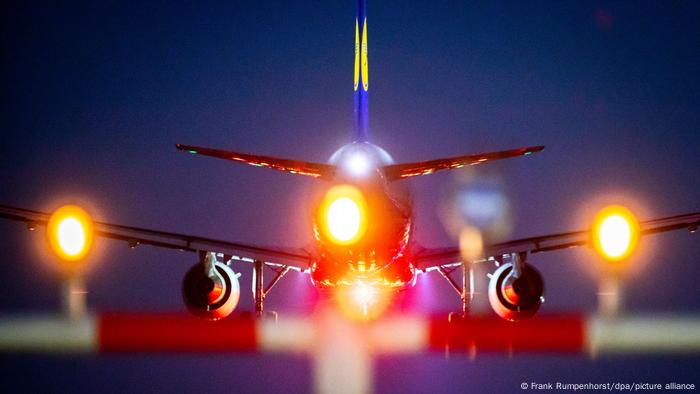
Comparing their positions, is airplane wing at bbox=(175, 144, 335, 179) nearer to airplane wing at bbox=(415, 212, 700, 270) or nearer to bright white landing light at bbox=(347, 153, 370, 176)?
bright white landing light at bbox=(347, 153, 370, 176)

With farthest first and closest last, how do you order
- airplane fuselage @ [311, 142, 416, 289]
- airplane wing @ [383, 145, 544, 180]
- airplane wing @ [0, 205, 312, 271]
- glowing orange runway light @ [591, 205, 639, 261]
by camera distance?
airplane wing @ [0, 205, 312, 271] < airplane fuselage @ [311, 142, 416, 289] < airplane wing @ [383, 145, 544, 180] < glowing orange runway light @ [591, 205, 639, 261]

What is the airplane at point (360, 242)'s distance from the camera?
1431cm

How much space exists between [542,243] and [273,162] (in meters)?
8.06

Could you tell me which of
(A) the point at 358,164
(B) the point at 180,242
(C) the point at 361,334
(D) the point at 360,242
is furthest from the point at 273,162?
(C) the point at 361,334

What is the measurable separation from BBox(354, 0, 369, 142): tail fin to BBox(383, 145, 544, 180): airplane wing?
2.78 metres

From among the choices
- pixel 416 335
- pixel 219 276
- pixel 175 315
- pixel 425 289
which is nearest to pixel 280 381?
pixel 219 276

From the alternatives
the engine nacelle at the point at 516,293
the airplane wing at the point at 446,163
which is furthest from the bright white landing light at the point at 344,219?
the engine nacelle at the point at 516,293

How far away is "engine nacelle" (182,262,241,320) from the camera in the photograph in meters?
18.1

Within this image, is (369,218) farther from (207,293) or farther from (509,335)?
(509,335)

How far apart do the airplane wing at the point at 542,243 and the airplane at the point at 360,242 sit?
0.03 m

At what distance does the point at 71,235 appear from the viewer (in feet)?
32.7

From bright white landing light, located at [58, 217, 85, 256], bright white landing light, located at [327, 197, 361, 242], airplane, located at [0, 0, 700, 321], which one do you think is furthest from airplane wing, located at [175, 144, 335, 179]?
bright white landing light, located at [58, 217, 85, 256]

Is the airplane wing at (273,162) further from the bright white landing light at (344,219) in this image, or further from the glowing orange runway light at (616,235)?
the glowing orange runway light at (616,235)

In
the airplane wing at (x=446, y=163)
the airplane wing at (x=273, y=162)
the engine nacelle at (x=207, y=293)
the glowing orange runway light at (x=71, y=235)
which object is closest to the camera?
the glowing orange runway light at (x=71, y=235)
